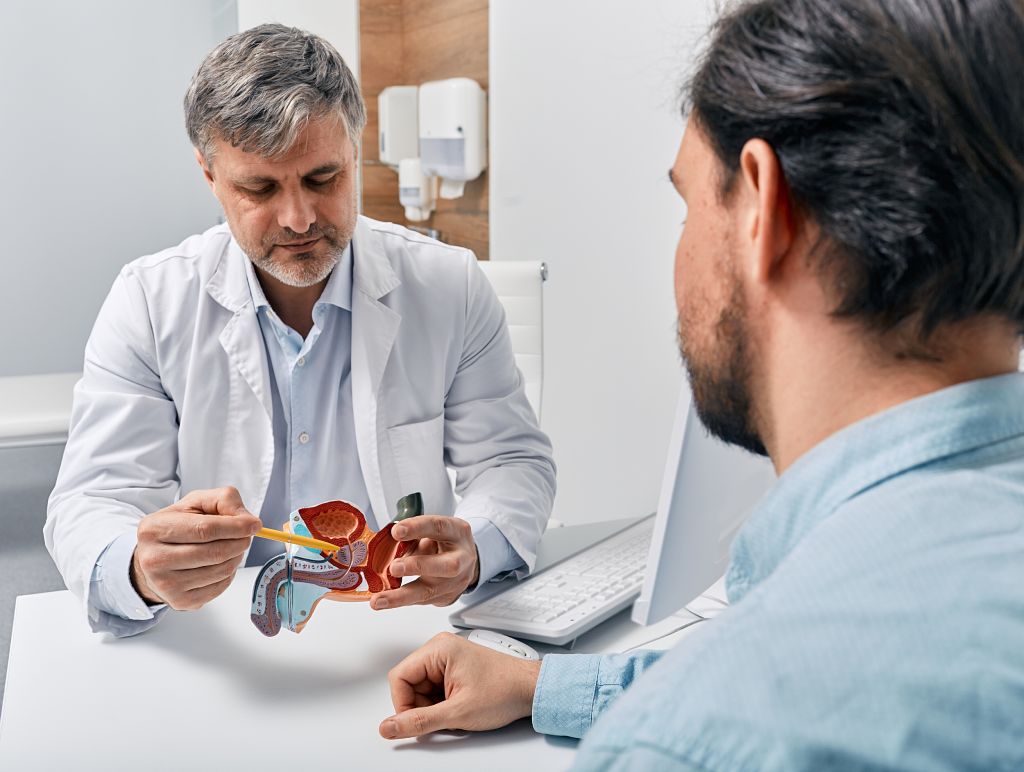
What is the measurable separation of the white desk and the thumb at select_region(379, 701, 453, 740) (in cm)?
2

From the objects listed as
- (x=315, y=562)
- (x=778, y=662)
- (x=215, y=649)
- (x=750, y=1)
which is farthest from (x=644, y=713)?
(x=215, y=649)

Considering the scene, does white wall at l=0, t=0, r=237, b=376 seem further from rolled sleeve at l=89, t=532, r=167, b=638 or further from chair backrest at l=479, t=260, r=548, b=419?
rolled sleeve at l=89, t=532, r=167, b=638

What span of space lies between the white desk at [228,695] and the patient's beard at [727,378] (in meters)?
0.41

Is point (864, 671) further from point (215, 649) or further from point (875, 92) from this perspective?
point (215, 649)

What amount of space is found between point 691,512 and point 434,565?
1.32 ft

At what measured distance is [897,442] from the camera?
62 cm

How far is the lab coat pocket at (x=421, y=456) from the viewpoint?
5.88 feet

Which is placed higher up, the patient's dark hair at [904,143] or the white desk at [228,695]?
the patient's dark hair at [904,143]

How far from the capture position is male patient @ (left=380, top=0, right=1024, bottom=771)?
489 mm

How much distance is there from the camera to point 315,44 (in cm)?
168

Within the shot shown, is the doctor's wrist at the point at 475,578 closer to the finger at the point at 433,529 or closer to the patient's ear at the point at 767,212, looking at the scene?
the finger at the point at 433,529

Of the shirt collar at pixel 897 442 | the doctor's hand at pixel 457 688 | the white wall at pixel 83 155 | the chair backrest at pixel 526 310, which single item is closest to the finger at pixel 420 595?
the doctor's hand at pixel 457 688

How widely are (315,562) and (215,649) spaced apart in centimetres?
20

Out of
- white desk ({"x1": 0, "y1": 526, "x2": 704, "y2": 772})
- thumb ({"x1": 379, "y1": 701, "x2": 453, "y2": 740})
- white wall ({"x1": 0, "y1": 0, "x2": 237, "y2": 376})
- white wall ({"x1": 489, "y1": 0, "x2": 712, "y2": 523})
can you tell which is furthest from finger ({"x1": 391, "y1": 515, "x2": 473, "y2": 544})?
white wall ({"x1": 0, "y1": 0, "x2": 237, "y2": 376})
